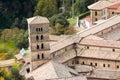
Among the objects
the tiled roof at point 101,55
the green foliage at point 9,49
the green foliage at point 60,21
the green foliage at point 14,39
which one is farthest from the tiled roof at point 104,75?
the green foliage at point 60,21

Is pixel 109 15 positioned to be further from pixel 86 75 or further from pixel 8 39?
pixel 86 75

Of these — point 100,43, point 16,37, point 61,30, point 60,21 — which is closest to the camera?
point 100,43

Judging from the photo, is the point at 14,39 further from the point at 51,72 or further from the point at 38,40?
the point at 51,72

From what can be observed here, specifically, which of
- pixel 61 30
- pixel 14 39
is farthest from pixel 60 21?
pixel 14 39

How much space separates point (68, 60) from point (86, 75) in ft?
15.3

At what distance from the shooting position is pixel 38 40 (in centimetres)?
6175

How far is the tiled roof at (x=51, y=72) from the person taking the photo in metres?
57.5

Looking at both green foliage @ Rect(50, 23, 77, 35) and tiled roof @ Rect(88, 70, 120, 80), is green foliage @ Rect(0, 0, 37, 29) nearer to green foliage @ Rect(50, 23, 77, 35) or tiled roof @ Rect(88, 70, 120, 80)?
green foliage @ Rect(50, 23, 77, 35)

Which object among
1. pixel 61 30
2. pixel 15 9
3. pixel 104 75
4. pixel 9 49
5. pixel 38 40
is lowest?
pixel 104 75

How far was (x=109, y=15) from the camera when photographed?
80.7 m

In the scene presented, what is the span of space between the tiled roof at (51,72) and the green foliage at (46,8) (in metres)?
40.9

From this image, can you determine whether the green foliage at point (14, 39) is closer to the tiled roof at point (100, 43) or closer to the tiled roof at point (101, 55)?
the tiled roof at point (100, 43)

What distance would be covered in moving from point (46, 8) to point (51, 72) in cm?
4403

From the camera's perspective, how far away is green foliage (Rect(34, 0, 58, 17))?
330ft
